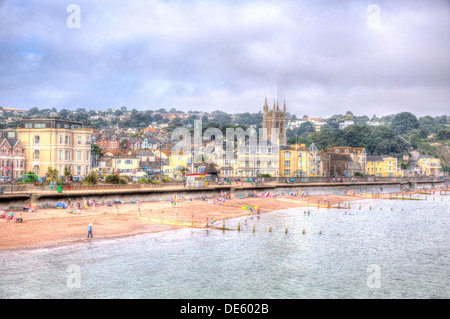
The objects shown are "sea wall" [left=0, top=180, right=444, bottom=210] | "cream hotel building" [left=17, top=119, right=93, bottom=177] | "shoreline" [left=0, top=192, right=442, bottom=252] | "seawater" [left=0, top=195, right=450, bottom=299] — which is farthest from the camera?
"cream hotel building" [left=17, top=119, right=93, bottom=177]

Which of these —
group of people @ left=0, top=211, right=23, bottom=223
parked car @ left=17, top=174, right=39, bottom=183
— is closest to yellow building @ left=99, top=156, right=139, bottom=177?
parked car @ left=17, top=174, right=39, bottom=183

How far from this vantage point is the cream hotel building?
62.5m

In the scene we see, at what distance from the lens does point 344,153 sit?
5340 inches

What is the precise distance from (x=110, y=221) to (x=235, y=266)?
59.0 feet

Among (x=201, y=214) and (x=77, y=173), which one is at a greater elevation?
(x=77, y=173)

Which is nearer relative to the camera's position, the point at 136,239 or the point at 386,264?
the point at 386,264

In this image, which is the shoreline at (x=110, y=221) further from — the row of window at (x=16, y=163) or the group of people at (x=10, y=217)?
the row of window at (x=16, y=163)

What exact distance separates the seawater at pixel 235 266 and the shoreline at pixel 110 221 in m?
1.56

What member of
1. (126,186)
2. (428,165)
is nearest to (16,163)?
A: (126,186)

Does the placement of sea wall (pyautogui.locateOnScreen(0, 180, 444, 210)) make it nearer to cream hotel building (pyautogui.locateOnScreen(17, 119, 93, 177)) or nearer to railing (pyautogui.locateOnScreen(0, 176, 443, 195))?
railing (pyautogui.locateOnScreen(0, 176, 443, 195))

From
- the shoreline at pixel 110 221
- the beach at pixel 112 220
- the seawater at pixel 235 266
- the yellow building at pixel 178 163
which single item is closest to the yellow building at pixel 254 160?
the yellow building at pixel 178 163
